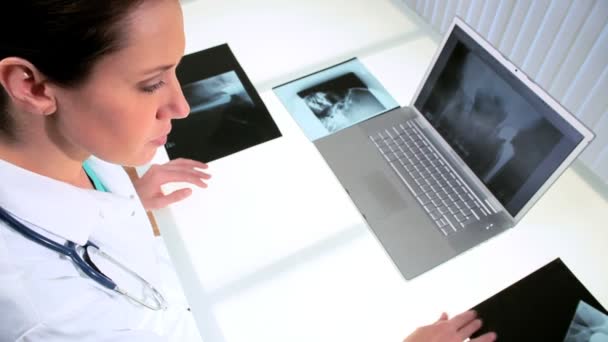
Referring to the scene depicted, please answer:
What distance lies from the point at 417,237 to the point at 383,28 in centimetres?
73

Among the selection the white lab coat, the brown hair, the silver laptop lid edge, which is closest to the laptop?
the silver laptop lid edge

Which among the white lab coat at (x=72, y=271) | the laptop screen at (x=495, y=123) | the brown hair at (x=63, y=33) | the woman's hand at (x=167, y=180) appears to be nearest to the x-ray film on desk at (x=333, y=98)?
the laptop screen at (x=495, y=123)

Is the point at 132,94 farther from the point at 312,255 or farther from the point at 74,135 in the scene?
the point at 312,255

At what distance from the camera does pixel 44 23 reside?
452mm

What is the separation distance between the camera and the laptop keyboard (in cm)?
91

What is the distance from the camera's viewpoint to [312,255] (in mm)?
879

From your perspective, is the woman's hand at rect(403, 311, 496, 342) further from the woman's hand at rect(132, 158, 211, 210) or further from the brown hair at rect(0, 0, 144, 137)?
the brown hair at rect(0, 0, 144, 137)

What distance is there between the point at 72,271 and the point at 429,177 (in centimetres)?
69

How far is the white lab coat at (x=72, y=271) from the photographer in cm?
53

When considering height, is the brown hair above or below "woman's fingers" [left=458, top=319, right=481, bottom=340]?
above

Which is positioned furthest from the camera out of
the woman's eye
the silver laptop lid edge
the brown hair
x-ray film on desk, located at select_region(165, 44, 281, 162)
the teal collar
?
x-ray film on desk, located at select_region(165, 44, 281, 162)

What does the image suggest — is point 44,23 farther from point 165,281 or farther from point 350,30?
point 350,30

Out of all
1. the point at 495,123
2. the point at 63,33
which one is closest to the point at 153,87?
the point at 63,33

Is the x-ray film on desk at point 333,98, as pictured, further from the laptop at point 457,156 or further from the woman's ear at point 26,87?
the woman's ear at point 26,87
